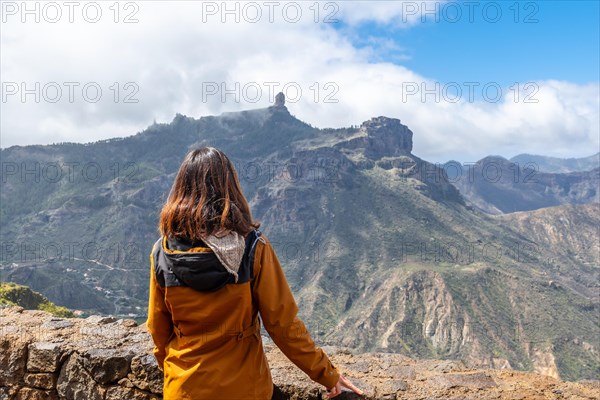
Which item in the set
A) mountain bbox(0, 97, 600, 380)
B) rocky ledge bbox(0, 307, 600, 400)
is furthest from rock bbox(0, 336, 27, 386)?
mountain bbox(0, 97, 600, 380)

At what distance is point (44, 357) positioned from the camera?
4191mm

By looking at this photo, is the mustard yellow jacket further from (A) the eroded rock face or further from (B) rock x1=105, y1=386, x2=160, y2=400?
(A) the eroded rock face

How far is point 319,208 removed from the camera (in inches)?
6412

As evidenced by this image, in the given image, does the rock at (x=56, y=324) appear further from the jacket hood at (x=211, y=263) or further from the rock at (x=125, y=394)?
the jacket hood at (x=211, y=263)

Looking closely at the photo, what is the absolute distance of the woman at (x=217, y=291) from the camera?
8.71 feet

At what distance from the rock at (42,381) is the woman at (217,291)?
1.93 metres

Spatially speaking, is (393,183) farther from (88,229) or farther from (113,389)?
(113,389)

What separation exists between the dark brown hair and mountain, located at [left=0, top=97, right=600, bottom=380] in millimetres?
71550

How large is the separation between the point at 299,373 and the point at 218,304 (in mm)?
1485

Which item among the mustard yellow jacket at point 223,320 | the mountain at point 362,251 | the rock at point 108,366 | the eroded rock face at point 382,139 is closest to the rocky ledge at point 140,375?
the rock at point 108,366

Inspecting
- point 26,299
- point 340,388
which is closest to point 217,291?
point 340,388

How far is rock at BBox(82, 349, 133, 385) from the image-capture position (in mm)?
3963

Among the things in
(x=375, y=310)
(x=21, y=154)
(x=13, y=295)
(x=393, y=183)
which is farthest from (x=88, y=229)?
(x=13, y=295)

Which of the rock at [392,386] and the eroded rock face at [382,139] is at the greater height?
the eroded rock face at [382,139]
